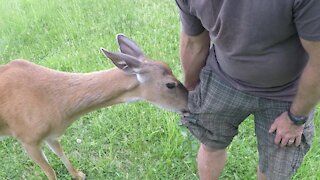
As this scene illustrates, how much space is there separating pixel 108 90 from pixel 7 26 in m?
4.01

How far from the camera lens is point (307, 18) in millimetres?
2270

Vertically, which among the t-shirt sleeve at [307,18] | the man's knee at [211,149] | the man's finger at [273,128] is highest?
the t-shirt sleeve at [307,18]

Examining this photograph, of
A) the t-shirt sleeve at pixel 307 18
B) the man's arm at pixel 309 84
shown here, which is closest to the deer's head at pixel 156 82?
the man's arm at pixel 309 84

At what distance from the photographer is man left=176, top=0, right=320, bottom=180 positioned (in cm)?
240

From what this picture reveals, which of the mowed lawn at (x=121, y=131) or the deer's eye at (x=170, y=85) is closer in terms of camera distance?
the deer's eye at (x=170, y=85)

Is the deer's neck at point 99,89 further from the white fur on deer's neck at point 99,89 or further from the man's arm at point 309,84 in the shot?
the man's arm at point 309,84

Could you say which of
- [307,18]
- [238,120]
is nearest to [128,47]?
[238,120]

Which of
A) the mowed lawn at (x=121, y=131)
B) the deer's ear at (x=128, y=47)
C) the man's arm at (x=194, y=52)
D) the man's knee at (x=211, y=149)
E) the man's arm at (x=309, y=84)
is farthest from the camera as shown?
the mowed lawn at (x=121, y=131)

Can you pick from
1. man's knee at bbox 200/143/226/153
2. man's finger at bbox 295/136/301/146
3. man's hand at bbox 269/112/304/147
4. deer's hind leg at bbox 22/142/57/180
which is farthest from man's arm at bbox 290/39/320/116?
deer's hind leg at bbox 22/142/57/180

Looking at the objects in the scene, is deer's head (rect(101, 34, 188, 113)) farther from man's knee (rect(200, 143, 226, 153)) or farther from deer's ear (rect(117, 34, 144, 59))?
man's knee (rect(200, 143, 226, 153))

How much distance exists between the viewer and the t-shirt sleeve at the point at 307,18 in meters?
2.22

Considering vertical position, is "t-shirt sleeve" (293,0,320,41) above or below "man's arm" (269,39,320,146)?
above

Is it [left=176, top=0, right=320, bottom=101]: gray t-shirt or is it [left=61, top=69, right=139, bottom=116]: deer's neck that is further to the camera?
[left=61, top=69, right=139, bottom=116]: deer's neck

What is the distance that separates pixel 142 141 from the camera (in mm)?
4594
